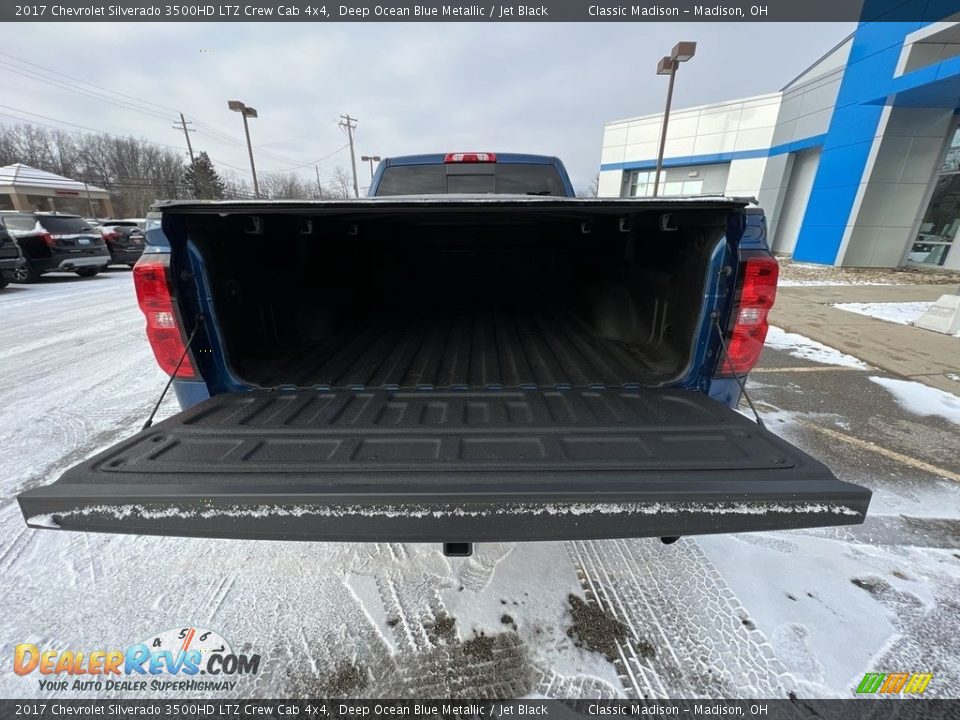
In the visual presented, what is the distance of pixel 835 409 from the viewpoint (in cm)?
376

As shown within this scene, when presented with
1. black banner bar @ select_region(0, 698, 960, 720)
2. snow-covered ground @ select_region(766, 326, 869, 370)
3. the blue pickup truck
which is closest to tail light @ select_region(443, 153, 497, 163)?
the blue pickup truck

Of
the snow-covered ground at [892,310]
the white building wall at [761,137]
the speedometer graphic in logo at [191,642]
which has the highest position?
the white building wall at [761,137]

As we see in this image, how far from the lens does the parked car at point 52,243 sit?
9.93 meters

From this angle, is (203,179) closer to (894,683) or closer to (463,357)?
(463,357)

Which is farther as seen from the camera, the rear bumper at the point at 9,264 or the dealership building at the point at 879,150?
the dealership building at the point at 879,150

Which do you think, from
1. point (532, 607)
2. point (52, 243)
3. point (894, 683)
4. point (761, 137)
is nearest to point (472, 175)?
point (532, 607)

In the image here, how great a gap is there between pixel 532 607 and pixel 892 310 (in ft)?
30.6

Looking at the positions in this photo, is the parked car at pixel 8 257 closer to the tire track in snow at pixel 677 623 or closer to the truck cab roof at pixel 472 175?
the truck cab roof at pixel 472 175

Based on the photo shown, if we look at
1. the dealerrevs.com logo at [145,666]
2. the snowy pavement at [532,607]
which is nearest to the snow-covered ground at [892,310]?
the snowy pavement at [532,607]

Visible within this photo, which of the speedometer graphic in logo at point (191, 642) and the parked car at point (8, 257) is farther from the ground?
the parked car at point (8, 257)

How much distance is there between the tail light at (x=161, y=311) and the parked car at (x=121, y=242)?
1475 centimetres

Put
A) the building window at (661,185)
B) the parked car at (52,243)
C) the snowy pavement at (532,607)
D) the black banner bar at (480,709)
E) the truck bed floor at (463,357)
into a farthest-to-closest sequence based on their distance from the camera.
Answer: the building window at (661,185)
the parked car at (52,243)
the truck bed floor at (463,357)
the snowy pavement at (532,607)
the black banner bar at (480,709)

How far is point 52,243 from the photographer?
1029 cm

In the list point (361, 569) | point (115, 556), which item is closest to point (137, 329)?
point (115, 556)
